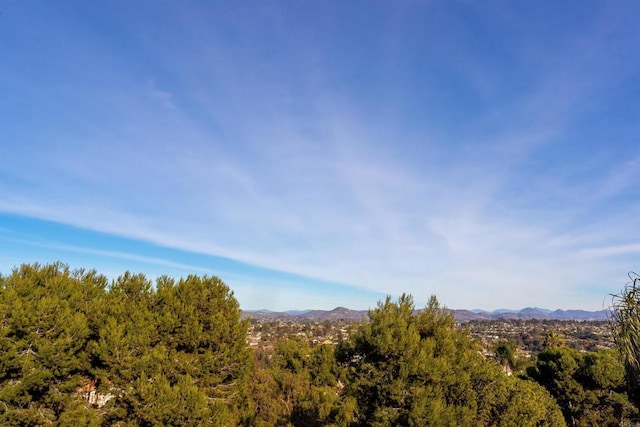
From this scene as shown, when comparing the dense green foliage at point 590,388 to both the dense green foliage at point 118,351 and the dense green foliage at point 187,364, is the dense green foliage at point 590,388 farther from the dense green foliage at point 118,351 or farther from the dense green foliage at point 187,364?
the dense green foliage at point 118,351

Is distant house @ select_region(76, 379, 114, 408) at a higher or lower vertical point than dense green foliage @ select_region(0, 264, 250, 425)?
lower

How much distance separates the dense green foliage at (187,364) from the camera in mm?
13656

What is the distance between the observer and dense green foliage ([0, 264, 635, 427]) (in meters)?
13.7

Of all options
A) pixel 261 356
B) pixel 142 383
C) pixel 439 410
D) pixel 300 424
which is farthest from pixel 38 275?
pixel 261 356

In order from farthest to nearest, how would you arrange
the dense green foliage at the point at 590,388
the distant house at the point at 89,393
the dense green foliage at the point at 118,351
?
the dense green foliage at the point at 590,388, the distant house at the point at 89,393, the dense green foliage at the point at 118,351

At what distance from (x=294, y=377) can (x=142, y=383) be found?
12.6 m

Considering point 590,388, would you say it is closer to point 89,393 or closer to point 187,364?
point 187,364

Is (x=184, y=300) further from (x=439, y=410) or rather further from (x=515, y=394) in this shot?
(x=515, y=394)

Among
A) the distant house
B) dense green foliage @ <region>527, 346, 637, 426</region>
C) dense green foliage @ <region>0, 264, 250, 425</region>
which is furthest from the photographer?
dense green foliage @ <region>527, 346, 637, 426</region>

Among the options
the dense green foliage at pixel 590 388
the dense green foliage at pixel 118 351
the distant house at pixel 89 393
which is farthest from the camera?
the dense green foliage at pixel 590 388

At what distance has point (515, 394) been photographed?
17.6 meters

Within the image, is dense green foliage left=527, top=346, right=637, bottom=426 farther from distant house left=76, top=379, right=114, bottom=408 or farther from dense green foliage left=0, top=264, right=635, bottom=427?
distant house left=76, top=379, right=114, bottom=408

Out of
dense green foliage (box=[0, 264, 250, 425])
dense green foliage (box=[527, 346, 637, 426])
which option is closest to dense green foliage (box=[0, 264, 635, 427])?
dense green foliage (box=[0, 264, 250, 425])

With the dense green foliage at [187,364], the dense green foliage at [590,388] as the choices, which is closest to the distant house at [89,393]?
the dense green foliage at [187,364]
